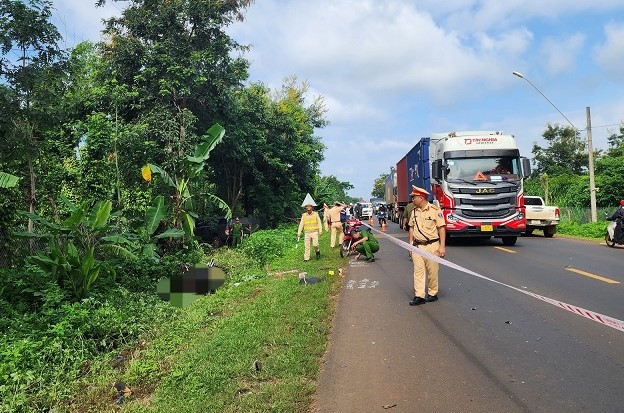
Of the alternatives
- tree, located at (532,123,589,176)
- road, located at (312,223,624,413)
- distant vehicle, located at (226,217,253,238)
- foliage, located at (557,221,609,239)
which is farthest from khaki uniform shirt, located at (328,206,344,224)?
tree, located at (532,123,589,176)

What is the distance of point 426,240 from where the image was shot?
7.95 metres

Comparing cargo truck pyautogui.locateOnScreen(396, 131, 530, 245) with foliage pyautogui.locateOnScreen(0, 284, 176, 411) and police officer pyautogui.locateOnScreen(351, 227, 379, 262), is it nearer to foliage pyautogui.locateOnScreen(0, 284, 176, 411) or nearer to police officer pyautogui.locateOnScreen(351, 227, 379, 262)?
police officer pyautogui.locateOnScreen(351, 227, 379, 262)

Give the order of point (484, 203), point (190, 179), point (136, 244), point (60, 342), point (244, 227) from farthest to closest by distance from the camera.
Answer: point (244, 227) → point (484, 203) → point (190, 179) → point (136, 244) → point (60, 342)

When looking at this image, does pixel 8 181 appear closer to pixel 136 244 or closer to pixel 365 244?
pixel 136 244

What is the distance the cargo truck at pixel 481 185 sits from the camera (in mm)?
15789

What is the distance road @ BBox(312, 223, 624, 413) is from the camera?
4199 mm

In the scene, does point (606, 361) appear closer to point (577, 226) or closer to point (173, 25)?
point (173, 25)

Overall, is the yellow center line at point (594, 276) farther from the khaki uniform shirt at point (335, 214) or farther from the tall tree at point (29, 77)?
the tall tree at point (29, 77)

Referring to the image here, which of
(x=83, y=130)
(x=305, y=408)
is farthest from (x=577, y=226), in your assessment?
(x=305, y=408)

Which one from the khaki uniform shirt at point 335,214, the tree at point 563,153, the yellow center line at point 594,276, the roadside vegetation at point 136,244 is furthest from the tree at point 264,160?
the tree at point 563,153

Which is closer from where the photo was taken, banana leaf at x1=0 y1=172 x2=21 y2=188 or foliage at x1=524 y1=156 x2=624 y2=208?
banana leaf at x1=0 y1=172 x2=21 y2=188

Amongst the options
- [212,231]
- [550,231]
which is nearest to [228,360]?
[212,231]

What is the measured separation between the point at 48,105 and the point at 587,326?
958 centimetres

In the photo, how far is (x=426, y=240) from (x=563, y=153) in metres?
44.4
